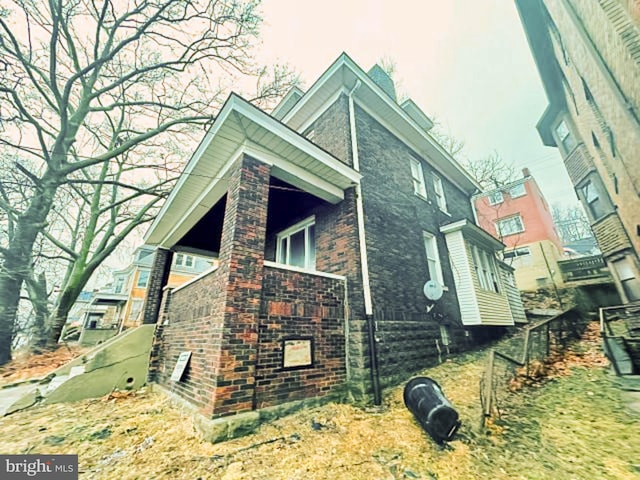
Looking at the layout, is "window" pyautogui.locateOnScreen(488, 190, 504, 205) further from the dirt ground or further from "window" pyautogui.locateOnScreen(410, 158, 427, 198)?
the dirt ground

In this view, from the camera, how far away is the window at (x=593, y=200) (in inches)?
470

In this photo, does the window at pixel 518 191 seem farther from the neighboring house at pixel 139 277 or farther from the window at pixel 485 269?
the neighboring house at pixel 139 277

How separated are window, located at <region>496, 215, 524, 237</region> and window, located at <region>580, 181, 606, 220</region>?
26.1ft

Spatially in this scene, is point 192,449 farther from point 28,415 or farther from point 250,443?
point 28,415

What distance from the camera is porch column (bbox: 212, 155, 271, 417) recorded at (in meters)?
3.54

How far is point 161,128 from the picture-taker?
421 inches

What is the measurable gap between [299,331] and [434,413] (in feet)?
7.76

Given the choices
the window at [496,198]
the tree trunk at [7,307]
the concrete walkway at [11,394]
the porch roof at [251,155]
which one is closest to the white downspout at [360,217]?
the porch roof at [251,155]

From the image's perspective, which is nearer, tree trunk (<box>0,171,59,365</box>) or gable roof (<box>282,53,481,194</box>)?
gable roof (<box>282,53,481,194</box>)

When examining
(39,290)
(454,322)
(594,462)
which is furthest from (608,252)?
(39,290)

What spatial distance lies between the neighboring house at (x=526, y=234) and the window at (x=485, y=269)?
889cm

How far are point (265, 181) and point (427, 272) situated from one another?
590 cm

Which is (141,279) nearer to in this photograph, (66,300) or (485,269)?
(66,300)

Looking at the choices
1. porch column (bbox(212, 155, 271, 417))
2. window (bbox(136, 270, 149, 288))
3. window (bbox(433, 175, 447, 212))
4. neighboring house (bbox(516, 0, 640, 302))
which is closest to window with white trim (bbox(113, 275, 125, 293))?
window (bbox(136, 270, 149, 288))
